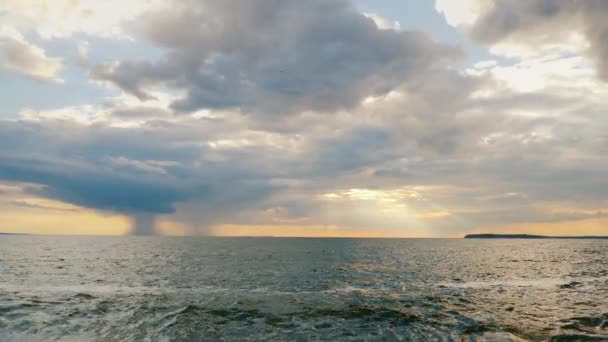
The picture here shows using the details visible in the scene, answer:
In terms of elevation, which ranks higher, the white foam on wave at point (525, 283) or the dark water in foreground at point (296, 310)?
the dark water in foreground at point (296, 310)

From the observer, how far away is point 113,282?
45719 millimetres

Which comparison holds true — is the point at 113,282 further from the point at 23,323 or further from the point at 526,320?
the point at 526,320

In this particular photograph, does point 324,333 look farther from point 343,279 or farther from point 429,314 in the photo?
point 343,279

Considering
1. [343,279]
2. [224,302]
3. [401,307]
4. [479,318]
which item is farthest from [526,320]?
[343,279]

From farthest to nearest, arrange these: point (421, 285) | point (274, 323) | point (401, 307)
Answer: point (421, 285)
point (401, 307)
point (274, 323)

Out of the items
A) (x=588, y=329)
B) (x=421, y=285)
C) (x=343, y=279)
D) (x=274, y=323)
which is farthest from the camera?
(x=343, y=279)

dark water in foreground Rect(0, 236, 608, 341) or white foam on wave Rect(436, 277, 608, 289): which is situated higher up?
dark water in foreground Rect(0, 236, 608, 341)

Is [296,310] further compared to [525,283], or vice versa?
[525,283]

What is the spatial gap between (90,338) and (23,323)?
6686mm

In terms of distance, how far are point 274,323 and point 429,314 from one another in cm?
1206

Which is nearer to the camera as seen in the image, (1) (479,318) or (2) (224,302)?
(1) (479,318)

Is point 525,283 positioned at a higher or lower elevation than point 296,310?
lower

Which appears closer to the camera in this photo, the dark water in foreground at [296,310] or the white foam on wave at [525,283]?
the dark water in foreground at [296,310]

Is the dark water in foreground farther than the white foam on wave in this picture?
No
